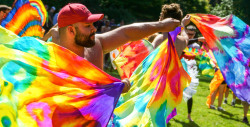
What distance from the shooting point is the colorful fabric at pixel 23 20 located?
514 centimetres

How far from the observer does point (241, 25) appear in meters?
4.09

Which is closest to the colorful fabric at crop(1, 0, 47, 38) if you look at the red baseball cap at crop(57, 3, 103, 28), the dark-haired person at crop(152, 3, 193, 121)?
the dark-haired person at crop(152, 3, 193, 121)

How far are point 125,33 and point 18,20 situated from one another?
2.88 meters

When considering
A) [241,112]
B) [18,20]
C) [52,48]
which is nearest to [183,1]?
[241,112]

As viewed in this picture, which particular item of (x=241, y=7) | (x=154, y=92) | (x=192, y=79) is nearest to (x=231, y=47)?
(x=154, y=92)

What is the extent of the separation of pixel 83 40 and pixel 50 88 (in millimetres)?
476

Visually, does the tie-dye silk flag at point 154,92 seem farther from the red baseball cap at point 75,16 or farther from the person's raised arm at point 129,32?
the red baseball cap at point 75,16

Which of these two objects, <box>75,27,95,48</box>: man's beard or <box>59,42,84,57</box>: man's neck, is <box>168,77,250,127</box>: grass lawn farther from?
<box>75,27,95,48</box>: man's beard

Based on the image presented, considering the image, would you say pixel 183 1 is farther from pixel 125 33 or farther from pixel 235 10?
pixel 125 33

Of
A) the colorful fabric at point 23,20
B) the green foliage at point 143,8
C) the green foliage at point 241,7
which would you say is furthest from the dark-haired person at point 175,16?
the green foliage at point 143,8

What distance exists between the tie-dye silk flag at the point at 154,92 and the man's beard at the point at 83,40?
1.03 m

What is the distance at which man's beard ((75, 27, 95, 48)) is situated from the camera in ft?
8.29

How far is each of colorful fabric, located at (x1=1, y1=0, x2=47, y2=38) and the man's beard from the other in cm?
277

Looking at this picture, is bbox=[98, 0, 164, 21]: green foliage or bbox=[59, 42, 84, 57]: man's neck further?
bbox=[98, 0, 164, 21]: green foliage
